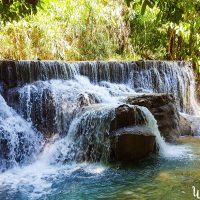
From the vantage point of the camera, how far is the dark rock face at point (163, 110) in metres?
8.80

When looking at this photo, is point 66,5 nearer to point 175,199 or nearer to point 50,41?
point 50,41

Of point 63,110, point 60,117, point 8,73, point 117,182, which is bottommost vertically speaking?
point 117,182

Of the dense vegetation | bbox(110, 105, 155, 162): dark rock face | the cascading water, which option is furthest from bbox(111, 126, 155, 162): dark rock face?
the dense vegetation

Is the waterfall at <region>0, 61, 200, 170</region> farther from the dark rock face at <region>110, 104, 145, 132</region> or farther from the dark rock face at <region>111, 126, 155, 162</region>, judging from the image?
the dark rock face at <region>111, 126, 155, 162</region>

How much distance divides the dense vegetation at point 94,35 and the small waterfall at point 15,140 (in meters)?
3.28

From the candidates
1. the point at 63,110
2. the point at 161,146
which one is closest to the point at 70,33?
the point at 63,110

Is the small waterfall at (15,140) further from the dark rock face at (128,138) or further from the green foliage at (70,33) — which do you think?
the green foliage at (70,33)

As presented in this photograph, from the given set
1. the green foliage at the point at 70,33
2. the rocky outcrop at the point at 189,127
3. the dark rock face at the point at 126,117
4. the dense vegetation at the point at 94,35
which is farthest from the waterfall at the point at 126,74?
the dark rock face at the point at 126,117

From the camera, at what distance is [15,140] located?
25.8 ft

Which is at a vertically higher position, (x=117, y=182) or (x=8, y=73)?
(x=8, y=73)

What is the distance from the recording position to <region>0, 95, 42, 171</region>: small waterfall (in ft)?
25.0

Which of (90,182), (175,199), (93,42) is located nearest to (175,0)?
(175,199)

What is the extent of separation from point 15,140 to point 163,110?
3.43 m

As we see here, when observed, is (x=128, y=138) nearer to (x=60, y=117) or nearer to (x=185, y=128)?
(x=60, y=117)
